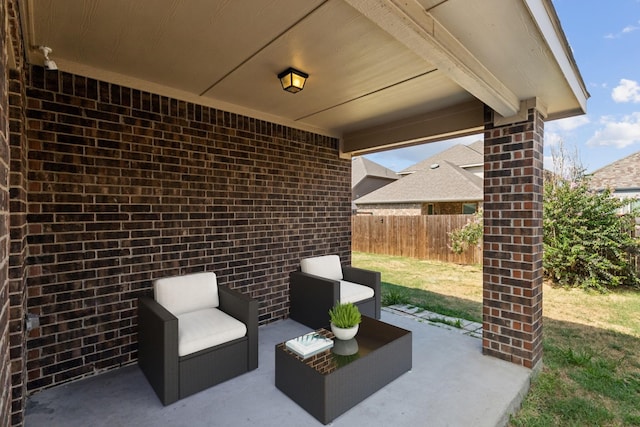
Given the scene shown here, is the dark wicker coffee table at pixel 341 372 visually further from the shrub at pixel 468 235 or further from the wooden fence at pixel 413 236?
the wooden fence at pixel 413 236

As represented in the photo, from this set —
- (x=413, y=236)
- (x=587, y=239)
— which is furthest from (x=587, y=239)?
(x=413, y=236)

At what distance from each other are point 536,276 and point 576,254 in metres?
4.83

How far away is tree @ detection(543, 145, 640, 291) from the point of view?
6438 mm

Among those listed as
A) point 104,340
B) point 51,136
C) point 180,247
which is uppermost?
point 51,136

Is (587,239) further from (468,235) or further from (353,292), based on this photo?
→ (353,292)

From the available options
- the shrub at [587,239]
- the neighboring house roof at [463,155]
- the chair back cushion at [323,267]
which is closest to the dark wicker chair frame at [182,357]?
the chair back cushion at [323,267]

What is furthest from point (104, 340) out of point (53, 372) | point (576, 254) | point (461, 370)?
point (576, 254)

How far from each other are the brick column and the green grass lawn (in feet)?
1.30

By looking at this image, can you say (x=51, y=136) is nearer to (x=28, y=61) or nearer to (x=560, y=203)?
(x=28, y=61)

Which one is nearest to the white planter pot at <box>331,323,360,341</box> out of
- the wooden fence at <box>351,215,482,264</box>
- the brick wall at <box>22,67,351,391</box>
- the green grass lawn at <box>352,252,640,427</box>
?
the green grass lawn at <box>352,252,640,427</box>

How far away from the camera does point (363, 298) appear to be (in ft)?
13.8

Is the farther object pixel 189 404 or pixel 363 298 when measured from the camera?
pixel 363 298

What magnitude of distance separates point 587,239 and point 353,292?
238 inches

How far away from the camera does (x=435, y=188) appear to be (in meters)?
13.4
